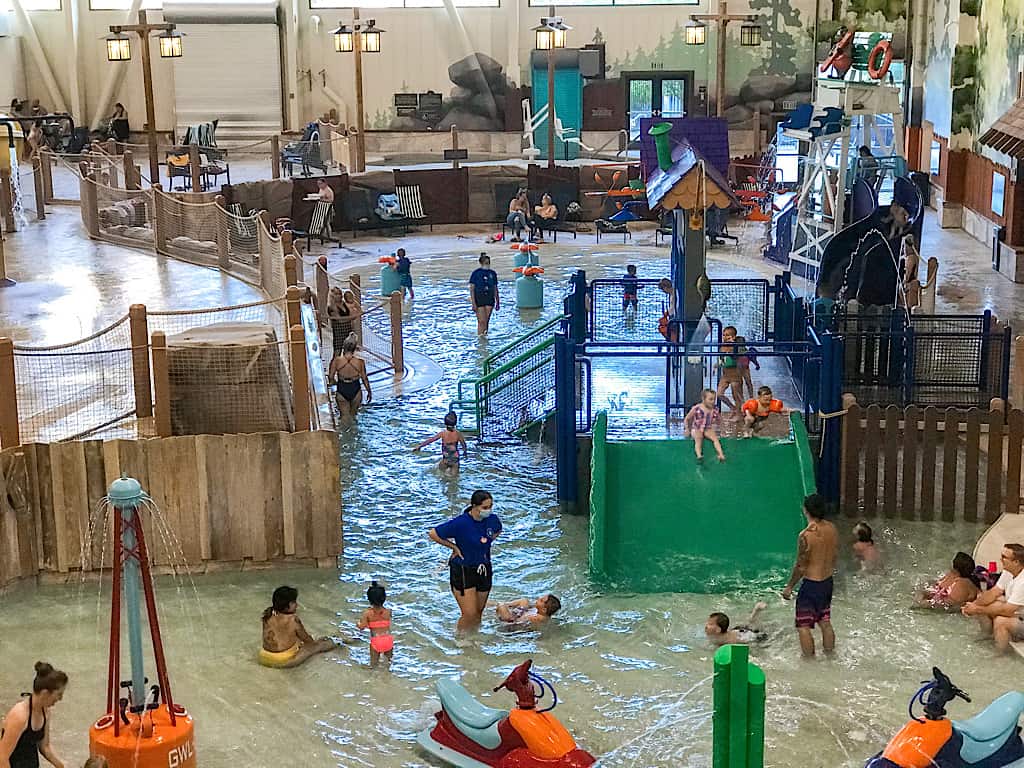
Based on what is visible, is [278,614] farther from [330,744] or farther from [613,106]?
[613,106]

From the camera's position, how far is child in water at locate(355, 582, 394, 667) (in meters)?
11.7

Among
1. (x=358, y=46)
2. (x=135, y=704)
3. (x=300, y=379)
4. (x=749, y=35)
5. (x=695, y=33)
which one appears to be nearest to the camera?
(x=135, y=704)

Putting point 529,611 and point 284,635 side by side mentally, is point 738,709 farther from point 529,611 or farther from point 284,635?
point 284,635

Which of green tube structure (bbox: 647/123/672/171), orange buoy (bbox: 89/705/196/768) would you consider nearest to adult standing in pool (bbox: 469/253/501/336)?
green tube structure (bbox: 647/123/672/171)

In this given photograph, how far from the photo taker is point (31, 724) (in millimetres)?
8914

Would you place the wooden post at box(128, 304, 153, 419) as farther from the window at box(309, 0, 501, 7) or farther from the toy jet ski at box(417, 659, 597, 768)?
the window at box(309, 0, 501, 7)

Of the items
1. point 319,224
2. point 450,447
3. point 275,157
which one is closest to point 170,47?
point 275,157

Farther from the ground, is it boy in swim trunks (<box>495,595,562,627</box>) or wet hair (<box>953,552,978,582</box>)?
wet hair (<box>953,552,978,582</box>)

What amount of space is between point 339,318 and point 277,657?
8.95m

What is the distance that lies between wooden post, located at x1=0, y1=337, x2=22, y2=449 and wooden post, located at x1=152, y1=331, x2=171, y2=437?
4.05 feet

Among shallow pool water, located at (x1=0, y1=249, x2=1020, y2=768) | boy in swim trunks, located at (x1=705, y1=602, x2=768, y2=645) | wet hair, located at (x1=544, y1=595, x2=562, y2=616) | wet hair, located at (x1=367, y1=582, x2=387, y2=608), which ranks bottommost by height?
shallow pool water, located at (x1=0, y1=249, x2=1020, y2=768)

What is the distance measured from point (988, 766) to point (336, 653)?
519cm

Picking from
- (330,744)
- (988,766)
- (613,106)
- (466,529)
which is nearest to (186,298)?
(466,529)

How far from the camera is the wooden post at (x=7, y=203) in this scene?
26609mm
